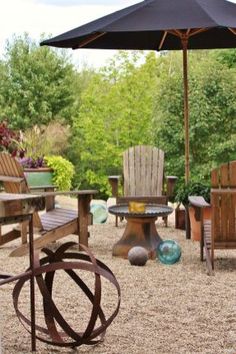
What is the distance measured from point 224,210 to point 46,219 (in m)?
1.59

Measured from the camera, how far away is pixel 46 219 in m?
5.77

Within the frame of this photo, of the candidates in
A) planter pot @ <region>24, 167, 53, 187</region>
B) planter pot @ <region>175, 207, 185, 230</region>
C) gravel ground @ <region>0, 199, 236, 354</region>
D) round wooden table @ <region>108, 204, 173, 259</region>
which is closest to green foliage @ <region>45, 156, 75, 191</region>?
planter pot @ <region>24, 167, 53, 187</region>

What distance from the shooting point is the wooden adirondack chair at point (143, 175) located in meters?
7.14

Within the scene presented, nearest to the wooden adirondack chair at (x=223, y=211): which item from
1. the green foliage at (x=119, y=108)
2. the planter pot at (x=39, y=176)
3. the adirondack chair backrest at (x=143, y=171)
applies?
the adirondack chair backrest at (x=143, y=171)

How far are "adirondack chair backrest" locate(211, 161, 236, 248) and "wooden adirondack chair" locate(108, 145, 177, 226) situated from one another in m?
2.16

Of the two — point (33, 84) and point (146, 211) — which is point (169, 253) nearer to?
point (146, 211)

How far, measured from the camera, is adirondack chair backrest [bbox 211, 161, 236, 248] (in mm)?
4852

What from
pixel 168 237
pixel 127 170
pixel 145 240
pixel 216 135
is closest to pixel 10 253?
pixel 145 240

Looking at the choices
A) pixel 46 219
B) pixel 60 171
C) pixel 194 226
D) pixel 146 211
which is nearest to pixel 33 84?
pixel 60 171

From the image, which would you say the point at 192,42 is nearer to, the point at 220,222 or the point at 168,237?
the point at 168,237

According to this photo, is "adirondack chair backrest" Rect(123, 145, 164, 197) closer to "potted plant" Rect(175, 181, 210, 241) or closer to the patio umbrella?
the patio umbrella

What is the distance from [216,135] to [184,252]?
7818 millimetres

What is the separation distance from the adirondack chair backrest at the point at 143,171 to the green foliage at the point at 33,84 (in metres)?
13.1

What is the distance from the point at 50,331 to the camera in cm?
318
